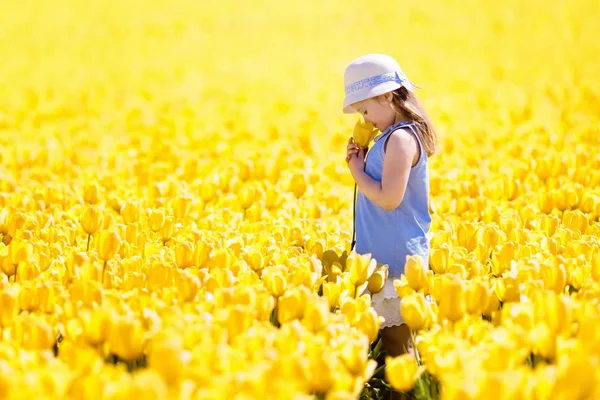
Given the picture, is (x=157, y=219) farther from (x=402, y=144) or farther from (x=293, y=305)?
(x=293, y=305)

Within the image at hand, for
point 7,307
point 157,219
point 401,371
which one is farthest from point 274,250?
point 401,371

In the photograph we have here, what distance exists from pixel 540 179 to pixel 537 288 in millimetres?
2838

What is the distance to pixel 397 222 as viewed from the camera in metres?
3.72

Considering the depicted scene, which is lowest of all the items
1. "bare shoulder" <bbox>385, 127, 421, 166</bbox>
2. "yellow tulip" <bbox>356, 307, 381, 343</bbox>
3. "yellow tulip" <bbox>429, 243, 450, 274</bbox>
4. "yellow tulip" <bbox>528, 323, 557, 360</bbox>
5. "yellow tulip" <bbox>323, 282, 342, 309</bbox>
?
"yellow tulip" <bbox>528, 323, 557, 360</bbox>

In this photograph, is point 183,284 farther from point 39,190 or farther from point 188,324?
point 39,190

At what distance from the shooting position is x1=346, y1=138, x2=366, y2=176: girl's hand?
3.70 meters

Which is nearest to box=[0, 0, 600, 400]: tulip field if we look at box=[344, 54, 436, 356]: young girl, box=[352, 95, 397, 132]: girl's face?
box=[344, 54, 436, 356]: young girl

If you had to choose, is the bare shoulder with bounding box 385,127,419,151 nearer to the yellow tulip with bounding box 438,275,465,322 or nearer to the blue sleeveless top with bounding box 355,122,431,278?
the blue sleeveless top with bounding box 355,122,431,278

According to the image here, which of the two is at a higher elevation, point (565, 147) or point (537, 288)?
point (565, 147)

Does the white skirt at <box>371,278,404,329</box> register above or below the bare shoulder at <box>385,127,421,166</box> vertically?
below

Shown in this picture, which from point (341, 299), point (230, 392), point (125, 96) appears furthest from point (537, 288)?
point (125, 96)

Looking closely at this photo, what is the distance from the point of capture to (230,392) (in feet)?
6.95

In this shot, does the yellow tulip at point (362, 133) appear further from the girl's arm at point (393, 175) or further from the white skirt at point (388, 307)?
the white skirt at point (388, 307)

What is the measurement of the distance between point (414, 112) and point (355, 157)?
34 centimetres
